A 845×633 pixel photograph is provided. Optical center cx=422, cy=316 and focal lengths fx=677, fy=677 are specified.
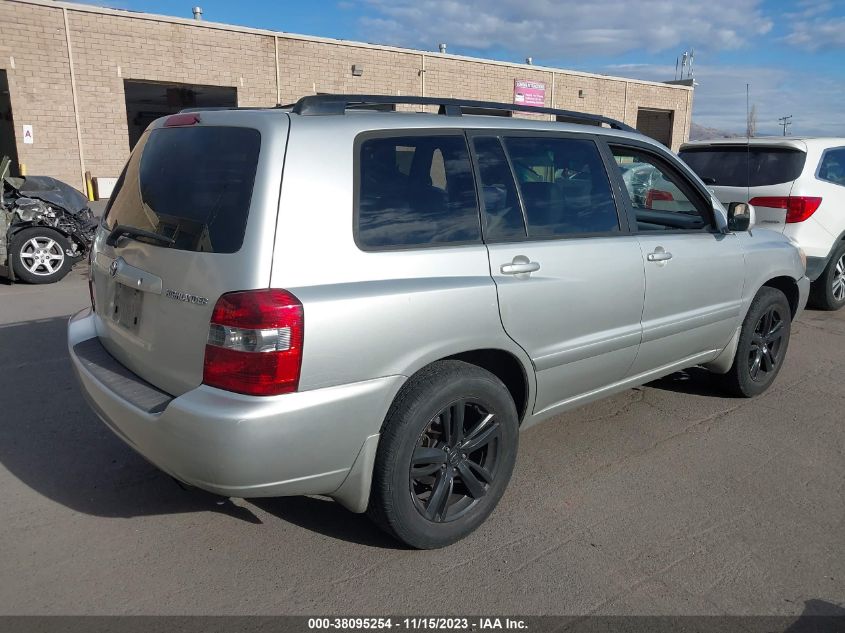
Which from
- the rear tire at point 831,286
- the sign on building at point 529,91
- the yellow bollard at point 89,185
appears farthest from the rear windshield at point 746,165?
the sign on building at point 529,91

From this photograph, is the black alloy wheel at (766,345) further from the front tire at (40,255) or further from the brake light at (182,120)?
the front tire at (40,255)

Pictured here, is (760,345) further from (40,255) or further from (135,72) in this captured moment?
(135,72)

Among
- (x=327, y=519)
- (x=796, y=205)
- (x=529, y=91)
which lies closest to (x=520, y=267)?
(x=327, y=519)

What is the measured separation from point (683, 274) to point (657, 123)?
1250 inches

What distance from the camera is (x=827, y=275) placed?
24.7 ft

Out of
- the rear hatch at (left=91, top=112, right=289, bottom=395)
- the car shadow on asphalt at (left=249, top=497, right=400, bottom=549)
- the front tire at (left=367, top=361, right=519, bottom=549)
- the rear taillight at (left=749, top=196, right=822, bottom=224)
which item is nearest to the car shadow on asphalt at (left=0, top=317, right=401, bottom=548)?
the car shadow on asphalt at (left=249, top=497, right=400, bottom=549)

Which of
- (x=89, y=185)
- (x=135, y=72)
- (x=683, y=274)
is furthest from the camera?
(x=135, y=72)

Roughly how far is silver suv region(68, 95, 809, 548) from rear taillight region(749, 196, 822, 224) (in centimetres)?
391

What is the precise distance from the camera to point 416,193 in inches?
115

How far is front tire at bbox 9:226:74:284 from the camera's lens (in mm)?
8789

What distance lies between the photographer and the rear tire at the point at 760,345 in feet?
15.4

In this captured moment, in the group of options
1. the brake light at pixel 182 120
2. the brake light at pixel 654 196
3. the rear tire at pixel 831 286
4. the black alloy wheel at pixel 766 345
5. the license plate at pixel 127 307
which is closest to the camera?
the license plate at pixel 127 307

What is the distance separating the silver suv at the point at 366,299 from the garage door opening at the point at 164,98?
16.3m

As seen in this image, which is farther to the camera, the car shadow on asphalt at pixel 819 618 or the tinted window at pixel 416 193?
the tinted window at pixel 416 193
